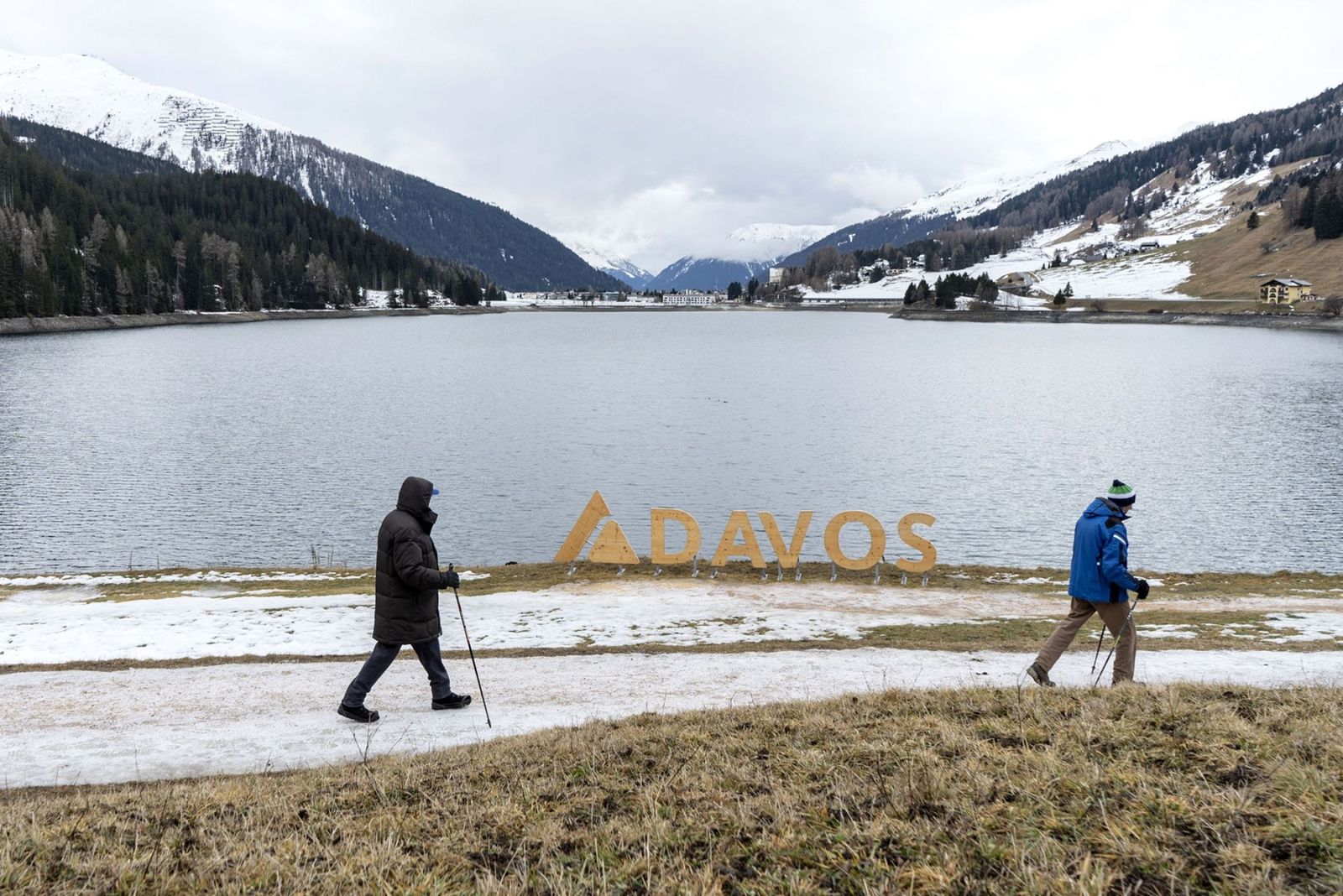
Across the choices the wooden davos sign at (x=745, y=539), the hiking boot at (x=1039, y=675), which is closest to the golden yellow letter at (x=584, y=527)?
the wooden davos sign at (x=745, y=539)

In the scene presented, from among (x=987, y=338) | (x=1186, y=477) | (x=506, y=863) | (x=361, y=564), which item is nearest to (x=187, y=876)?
(x=506, y=863)

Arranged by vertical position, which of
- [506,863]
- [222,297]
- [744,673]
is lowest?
[744,673]

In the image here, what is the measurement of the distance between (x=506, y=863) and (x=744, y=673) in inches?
340

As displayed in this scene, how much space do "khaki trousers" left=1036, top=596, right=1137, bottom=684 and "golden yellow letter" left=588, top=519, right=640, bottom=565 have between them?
14180 millimetres

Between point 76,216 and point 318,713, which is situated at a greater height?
point 76,216

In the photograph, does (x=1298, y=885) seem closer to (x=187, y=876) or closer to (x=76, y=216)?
(x=187, y=876)

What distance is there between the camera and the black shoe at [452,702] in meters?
12.5

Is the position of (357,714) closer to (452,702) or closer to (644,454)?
(452,702)

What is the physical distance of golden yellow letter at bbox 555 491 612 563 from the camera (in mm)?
25094

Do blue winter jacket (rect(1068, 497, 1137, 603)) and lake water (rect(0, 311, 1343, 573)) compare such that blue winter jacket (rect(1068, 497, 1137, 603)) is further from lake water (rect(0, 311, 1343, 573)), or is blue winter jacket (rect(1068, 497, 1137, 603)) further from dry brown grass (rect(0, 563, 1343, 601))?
lake water (rect(0, 311, 1343, 573))

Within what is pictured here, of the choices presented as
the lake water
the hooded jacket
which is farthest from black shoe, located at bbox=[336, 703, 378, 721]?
the lake water

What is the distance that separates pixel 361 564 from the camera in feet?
102

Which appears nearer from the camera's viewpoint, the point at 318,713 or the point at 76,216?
the point at 318,713

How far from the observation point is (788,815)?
6656 mm
